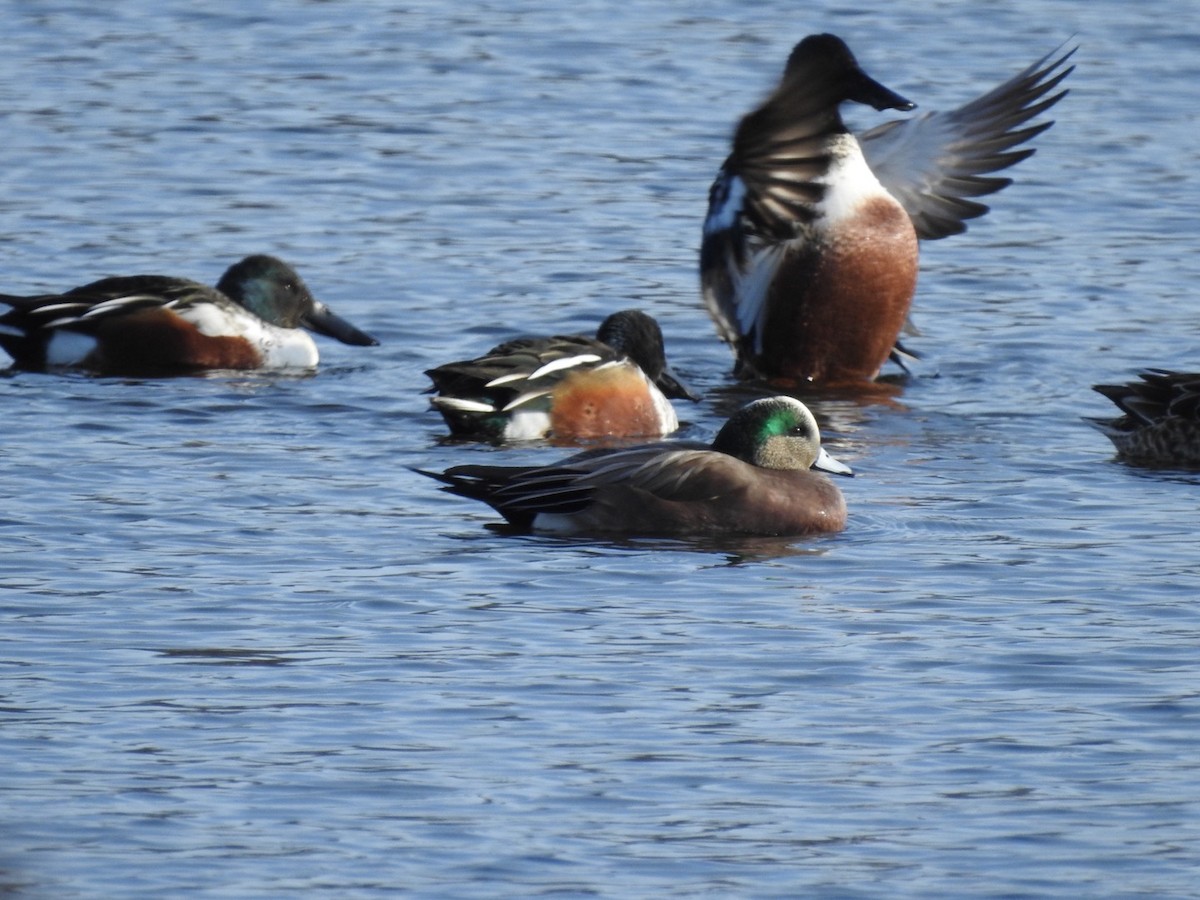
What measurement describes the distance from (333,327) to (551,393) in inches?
87.3

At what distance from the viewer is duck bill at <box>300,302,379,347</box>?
464 inches

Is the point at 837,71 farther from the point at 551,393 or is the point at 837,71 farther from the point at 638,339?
the point at 551,393

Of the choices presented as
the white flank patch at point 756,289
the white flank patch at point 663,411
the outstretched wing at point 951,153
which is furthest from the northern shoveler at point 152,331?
the outstretched wing at point 951,153

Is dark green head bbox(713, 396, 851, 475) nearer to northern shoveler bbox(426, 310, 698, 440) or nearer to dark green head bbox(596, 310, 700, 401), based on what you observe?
northern shoveler bbox(426, 310, 698, 440)

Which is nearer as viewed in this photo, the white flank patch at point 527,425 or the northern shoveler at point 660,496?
the northern shoveler at point 660,496

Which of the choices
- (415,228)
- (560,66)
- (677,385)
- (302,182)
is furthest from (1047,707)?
(560,66)

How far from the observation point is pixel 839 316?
38.0ft

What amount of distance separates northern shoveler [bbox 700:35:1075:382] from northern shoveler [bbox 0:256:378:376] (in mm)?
1666

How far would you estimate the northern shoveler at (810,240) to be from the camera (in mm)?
10844

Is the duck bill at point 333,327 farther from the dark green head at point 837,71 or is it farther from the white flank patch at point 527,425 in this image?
the dark green head at point 837,71

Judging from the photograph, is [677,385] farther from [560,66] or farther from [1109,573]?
[560,66]

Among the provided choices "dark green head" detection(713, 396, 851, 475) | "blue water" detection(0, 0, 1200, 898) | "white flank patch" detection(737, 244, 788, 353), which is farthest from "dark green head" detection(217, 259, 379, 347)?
"dark green head" detection(713, 396, 851, 475)

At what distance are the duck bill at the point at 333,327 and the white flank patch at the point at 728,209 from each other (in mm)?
1637

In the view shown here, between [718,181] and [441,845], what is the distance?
19.2 feet
